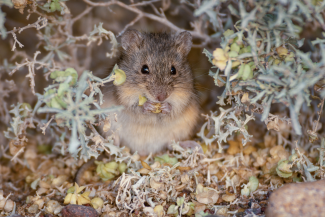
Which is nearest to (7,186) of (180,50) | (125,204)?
(125,204)

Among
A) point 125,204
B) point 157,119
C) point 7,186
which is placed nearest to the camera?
point 125,204

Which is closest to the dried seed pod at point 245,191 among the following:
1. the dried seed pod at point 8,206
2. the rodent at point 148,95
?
the rodent at point 148,95

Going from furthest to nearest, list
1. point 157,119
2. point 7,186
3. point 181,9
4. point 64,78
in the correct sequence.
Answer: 1. point 181,9
2. point 157,119
3. point 7,186
4. point 64,78

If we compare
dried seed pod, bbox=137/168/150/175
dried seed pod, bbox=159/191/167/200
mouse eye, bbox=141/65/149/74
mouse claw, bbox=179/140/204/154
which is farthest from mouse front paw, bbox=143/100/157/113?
dried seed pod, bbox=159/191/167/200

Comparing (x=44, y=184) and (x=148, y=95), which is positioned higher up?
(x=148, y=95)

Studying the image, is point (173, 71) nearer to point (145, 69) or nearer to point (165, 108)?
point (145, 69)

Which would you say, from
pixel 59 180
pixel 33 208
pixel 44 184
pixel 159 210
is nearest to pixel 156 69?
pixel 159 210

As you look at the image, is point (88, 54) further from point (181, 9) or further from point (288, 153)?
point (288, 153)

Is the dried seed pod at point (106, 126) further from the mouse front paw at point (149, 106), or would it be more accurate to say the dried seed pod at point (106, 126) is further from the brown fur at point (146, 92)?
the mouse front paw at point (149, 106)
